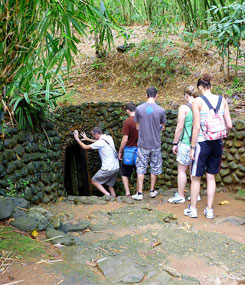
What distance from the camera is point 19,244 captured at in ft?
9.65

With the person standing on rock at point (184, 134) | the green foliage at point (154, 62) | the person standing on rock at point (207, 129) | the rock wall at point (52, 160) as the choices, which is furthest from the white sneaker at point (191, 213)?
the green foliage at point (154, 62)

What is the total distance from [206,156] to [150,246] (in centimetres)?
134

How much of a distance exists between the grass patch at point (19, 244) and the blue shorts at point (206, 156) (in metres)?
2.04

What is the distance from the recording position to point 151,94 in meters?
4.89

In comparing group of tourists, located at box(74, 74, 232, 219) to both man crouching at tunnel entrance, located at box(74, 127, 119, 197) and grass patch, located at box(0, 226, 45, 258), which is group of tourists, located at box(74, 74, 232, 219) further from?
grass patch, located at box(0, 226, 45, 258)

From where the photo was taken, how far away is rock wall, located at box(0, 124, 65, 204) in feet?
14.1

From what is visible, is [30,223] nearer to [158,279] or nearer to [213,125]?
[158,279]

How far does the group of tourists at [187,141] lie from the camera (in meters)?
3.85

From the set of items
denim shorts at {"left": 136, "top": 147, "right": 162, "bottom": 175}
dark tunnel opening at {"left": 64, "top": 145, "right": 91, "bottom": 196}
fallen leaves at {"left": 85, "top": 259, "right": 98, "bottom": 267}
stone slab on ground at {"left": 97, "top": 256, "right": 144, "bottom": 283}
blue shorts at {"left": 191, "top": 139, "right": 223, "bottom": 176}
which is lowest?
dark tunnel opening at {"left": 64, "top": 145, "right": 91, "bottom": 196}

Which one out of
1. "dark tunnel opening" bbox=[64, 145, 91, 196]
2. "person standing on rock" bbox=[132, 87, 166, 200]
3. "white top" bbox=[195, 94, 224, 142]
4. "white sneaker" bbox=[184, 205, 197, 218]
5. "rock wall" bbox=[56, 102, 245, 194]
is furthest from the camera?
"dark tunnel opening" bbox=[64, 145, 91, 196]

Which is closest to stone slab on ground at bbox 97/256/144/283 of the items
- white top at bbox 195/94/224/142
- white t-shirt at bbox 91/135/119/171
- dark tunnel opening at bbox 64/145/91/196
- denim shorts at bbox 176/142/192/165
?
white top at bbox 195/94/224/142

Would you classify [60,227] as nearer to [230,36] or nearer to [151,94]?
[151,94]

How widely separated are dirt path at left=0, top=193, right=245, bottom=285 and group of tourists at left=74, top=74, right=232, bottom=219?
0.45 metres

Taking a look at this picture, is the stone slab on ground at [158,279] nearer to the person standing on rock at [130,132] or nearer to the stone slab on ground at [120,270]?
the stone slab on ground at [120,270]
